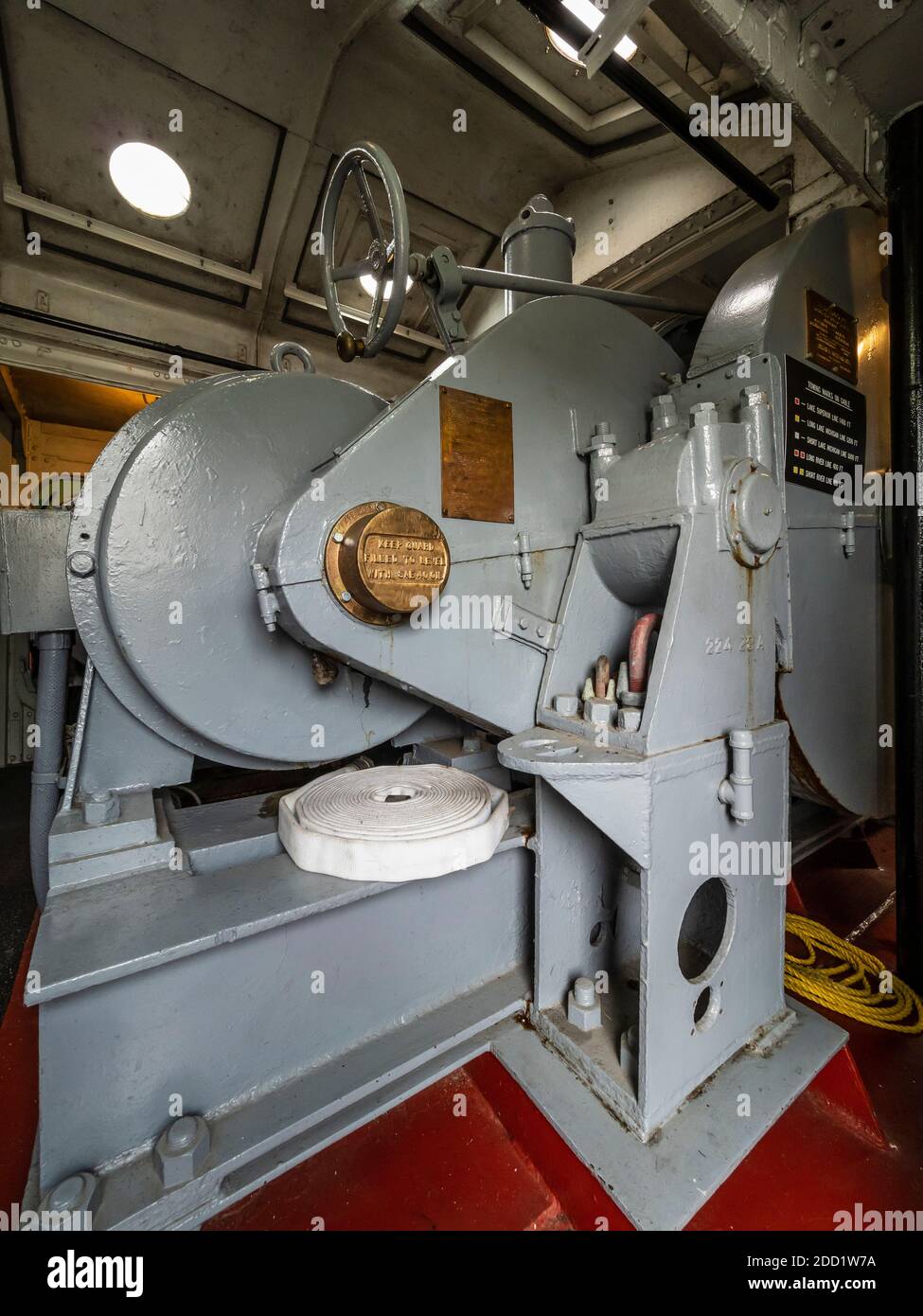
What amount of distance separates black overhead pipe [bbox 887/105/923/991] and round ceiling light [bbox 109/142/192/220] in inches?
136

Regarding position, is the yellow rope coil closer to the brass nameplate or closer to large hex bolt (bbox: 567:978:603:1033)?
large hex bolt (bbox: 567:978:603:1033)

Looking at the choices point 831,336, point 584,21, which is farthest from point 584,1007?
point 584,21

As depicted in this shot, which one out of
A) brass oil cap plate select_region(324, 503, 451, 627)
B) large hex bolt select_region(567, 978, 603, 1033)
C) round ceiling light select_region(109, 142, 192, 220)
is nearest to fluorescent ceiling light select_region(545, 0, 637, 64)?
brass oil cap plate select_region(324, 503, 451, 627)

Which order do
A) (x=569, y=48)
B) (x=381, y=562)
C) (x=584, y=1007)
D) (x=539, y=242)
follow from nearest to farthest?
(x=381, y=562) → (x=584, y=1007) → (x=539, y=242) → (x=569, y=48)

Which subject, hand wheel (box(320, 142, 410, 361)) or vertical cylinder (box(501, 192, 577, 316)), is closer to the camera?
hand wheel (box(320, 142, 410, 361))

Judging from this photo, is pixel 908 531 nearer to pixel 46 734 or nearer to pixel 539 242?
pixel 539 242

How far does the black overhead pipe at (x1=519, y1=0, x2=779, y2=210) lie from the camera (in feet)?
5.28

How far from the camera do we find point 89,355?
137 inches

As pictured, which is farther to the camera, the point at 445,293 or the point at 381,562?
the point at 445,293

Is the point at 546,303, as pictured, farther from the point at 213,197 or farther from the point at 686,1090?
the point at 213,197

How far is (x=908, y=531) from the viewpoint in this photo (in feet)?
5.96

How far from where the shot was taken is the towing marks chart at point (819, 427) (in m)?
1.75

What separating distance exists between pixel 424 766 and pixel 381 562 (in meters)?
0.78
